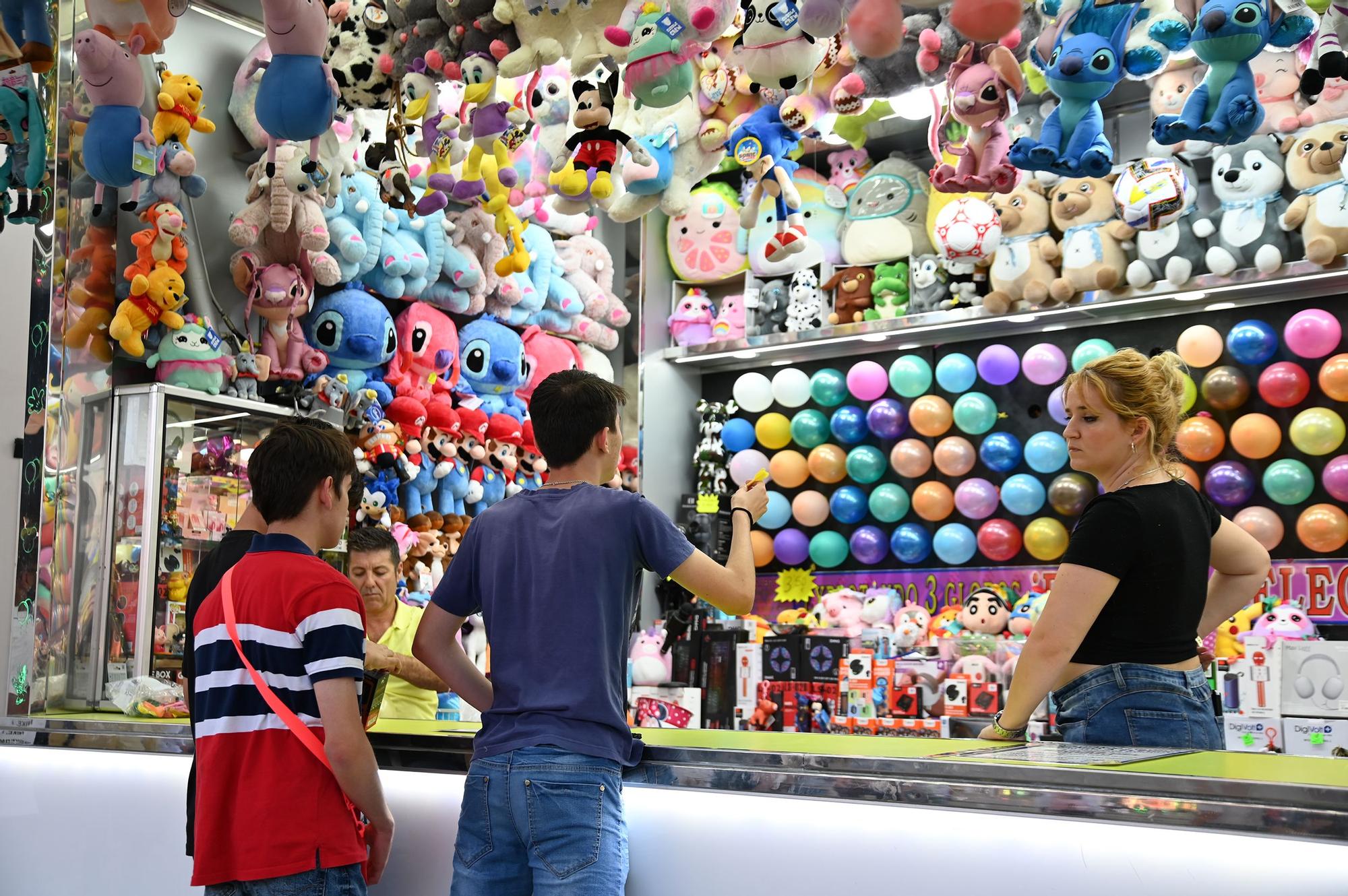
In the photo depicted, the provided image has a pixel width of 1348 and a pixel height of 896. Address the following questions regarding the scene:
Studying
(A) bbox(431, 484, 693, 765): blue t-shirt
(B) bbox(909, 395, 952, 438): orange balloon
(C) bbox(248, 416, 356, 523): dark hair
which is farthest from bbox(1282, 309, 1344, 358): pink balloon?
(C) bbox(248, 416, 356, 523): dark hair

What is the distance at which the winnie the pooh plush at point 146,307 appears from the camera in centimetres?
437

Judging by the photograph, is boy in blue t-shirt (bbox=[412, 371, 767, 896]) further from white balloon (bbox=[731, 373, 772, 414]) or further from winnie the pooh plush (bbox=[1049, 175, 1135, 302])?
white balloon (bbox=[731, 373, 772, 414])

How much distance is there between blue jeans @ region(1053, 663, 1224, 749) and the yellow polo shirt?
1.77 meters

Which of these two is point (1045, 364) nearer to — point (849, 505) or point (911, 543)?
point (911, 543)

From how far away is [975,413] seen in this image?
5996 mm

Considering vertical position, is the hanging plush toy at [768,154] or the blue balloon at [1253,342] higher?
the hanging plush toy at [768,154]

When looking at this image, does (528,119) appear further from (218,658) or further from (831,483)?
(831,483)

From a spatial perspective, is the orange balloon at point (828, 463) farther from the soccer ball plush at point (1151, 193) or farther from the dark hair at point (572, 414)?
the dark hair at point (572, 414)

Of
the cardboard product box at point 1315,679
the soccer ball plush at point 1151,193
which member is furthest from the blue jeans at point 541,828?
the soccer ball plush at point 1151,193

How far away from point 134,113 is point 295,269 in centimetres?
154

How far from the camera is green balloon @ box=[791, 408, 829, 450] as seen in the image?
21.5 ft

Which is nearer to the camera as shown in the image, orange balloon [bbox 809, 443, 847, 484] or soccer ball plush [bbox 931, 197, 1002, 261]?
soccer ball plush [bbox 931, 197, 1002, 261]

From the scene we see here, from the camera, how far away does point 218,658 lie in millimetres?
2121

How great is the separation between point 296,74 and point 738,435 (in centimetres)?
406
